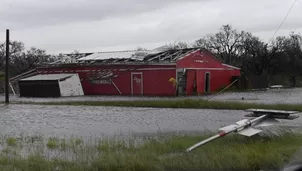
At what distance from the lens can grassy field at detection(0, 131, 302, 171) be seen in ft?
27.5

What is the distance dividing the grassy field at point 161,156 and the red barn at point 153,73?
32.1 metres

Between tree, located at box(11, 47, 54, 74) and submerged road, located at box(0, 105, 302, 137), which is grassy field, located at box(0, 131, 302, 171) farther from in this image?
tree, located at box(11, 47, 54, 74)

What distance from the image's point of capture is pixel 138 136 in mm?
13477

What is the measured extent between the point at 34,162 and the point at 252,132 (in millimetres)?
5111

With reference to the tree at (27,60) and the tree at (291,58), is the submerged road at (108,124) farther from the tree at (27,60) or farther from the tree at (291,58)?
the tree at (27,60)

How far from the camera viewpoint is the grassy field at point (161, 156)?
837 cm

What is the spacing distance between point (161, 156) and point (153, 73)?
35.5 meters

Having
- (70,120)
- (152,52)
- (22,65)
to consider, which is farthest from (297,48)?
(70,120)

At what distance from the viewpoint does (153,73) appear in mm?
44625

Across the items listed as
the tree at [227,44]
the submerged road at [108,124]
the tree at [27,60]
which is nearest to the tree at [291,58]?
the tree at [227,44]

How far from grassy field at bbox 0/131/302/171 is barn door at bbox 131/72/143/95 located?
34149mm

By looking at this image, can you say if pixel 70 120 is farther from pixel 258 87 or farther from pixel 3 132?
pixel 258 87

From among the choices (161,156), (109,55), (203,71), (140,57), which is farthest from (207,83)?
(161,156)

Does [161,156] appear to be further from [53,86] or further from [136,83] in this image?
[136,83]
